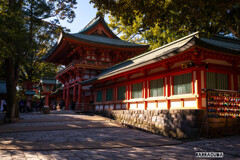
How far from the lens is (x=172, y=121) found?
32.1ft

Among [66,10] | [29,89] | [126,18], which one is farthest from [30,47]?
[29,89]

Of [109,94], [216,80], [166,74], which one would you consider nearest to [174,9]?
[166,74]

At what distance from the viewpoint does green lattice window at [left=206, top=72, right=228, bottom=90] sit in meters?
9.91

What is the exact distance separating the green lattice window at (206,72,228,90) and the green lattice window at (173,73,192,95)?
0.81 m

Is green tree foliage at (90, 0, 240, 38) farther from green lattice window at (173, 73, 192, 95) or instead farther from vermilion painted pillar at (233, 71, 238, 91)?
green lattice window at (173, 73, 192, 95)

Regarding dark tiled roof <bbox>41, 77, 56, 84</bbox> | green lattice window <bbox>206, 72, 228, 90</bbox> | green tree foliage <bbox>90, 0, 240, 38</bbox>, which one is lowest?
green lattice window <bbox>206, 72, 228, 90</bbox>

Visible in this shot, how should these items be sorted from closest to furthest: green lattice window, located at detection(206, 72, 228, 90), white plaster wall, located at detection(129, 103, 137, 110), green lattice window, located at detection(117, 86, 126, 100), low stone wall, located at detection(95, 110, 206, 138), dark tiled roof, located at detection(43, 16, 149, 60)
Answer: low stone wall, located at detection(95, 110, 206, 138) → green lattice window, located at detection(206, 72, 228, 90) → white plaster wall, located at detection(129, 103, 137, 110) → green lattice window, located at detection(117, 86, 126, 100) → dark tiled roof, located at detection(43, 16, 149, 60)

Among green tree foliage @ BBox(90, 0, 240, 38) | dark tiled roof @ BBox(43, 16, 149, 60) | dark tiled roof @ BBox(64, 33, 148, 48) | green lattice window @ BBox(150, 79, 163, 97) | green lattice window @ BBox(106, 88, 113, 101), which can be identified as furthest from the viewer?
dark tiled roof @ BBox(43, 16, 149, 60)

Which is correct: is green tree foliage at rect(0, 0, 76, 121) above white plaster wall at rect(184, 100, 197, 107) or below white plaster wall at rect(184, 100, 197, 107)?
above

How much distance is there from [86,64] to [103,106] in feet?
21.0

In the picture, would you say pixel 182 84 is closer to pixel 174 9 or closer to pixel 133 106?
pixel 174 9

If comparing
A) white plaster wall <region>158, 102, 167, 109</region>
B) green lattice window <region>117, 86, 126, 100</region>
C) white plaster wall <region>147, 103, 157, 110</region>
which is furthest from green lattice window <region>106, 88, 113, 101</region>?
white plaster wall <region>158, 102, 167, 109</region>

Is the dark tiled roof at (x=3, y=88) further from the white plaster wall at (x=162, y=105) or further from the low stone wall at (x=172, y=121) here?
the white plaster wall at (x=162, y=105)

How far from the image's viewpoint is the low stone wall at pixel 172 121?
28.1ft
